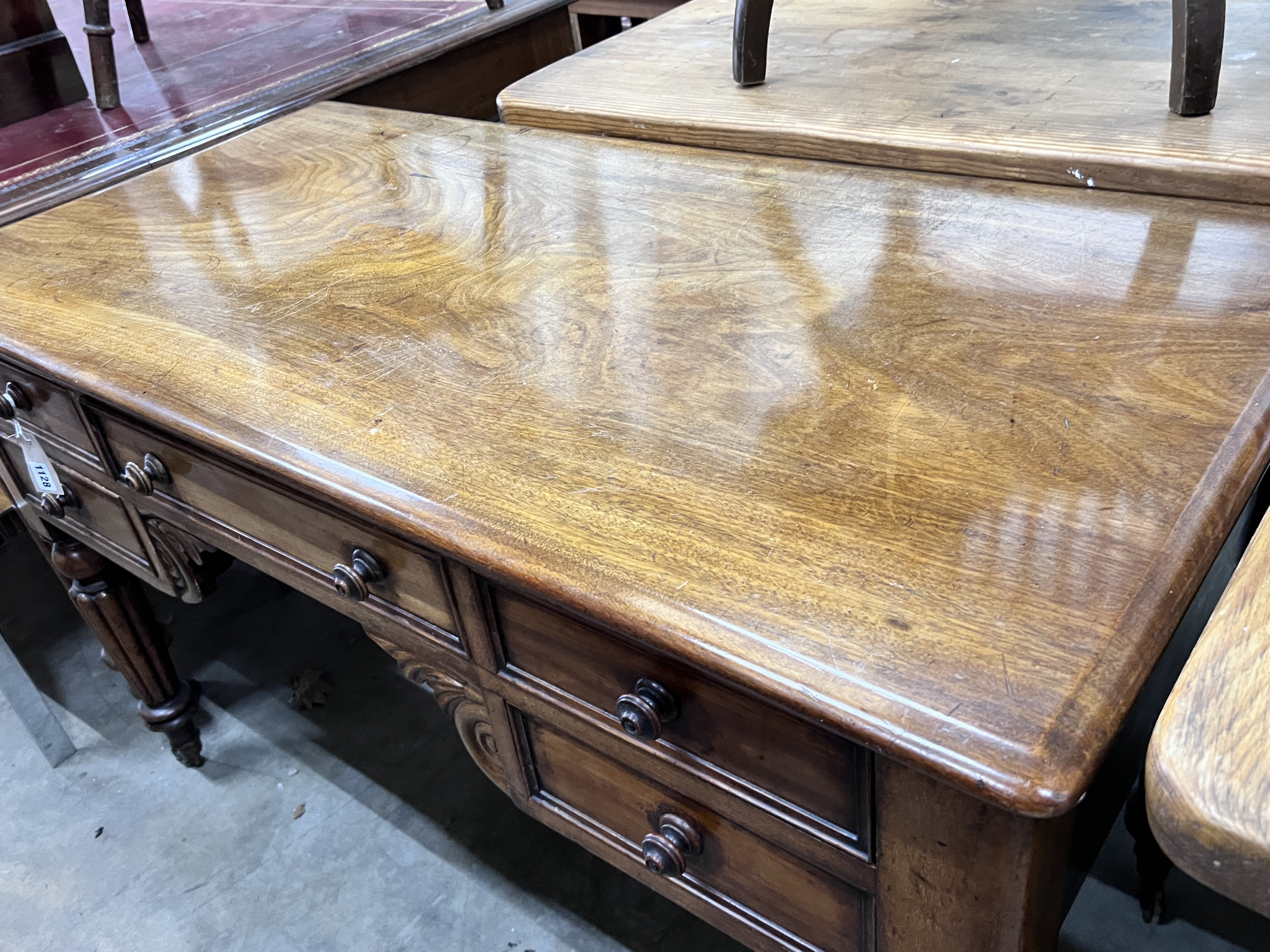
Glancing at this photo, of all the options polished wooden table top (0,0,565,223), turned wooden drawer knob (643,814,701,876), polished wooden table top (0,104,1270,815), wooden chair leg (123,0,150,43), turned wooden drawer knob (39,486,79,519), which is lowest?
turned wooden drawer knob (643,814,701,876)

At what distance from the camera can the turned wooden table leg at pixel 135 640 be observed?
3.81ft

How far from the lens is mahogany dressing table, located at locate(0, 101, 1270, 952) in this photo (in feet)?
1.55

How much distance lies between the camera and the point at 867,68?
1089mm

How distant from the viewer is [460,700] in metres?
0.77

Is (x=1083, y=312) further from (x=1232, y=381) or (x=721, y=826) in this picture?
(x=721, y=826)

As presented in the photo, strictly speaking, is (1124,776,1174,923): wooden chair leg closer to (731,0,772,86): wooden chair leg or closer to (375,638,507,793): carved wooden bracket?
(375,638,507,793): carved wooden bracket

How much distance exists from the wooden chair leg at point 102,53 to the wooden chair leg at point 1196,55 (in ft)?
4.44

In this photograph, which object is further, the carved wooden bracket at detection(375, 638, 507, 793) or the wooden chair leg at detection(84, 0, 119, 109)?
the wooden chair leg at detection(84, 0, 119, 109)

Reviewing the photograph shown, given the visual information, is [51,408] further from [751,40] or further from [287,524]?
[751,40]

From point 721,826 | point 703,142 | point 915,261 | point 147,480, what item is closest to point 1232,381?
point 915,261

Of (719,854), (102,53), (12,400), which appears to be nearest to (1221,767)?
(719,854)

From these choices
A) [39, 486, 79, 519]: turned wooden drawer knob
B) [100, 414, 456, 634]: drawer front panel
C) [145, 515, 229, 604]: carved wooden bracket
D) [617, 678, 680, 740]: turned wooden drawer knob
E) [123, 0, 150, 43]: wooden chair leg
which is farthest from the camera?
[123, 0, 150, 43]: wooden chair leg

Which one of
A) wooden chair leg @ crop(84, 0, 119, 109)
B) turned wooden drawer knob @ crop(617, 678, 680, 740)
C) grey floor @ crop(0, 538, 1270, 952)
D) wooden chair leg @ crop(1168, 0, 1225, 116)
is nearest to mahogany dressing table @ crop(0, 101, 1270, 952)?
turned wooden drawer knob @ crop(617, 678, 680, 740)

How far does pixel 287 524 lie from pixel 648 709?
0.34 m
